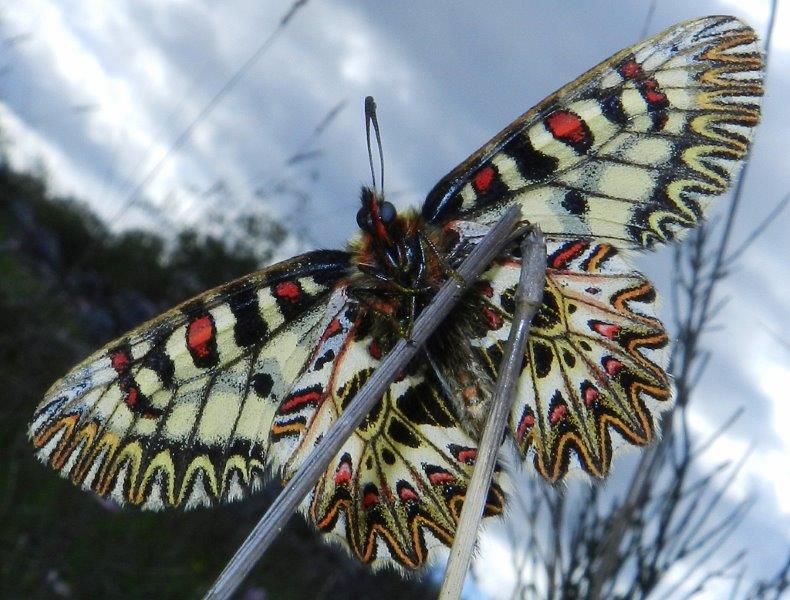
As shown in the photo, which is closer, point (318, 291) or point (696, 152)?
point (696, 152)

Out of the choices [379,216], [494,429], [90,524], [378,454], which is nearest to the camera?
[494,429]

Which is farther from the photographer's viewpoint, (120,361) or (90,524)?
(90,524)

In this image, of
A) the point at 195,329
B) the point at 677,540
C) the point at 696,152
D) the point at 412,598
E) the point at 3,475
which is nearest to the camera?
the point at 696,152

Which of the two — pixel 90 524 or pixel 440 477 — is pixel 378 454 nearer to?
pixel 440 477

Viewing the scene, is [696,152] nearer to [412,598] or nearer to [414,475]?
[414,475]

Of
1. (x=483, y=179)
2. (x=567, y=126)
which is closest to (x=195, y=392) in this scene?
(x=483, y=179)

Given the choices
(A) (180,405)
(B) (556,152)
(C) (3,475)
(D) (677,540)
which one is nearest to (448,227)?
(B) (556,152)

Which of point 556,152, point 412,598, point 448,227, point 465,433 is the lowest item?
point 465,433
